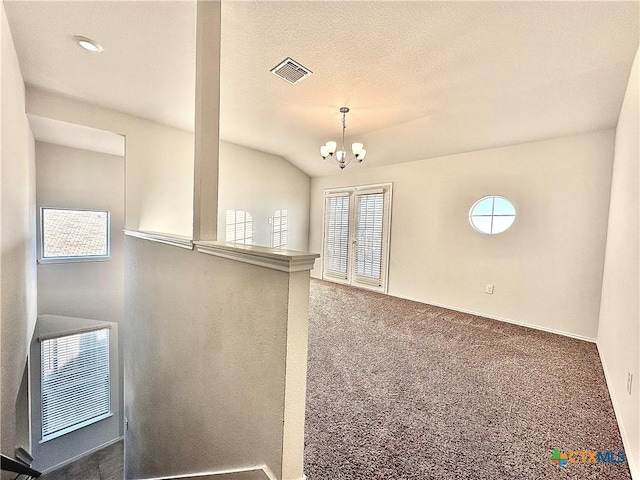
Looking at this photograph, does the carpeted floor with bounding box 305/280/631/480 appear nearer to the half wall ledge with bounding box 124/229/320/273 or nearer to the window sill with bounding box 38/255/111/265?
the half wall ledge with bounding box 124/229/320/273

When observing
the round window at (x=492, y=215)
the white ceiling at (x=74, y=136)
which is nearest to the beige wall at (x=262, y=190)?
the white ceiling at (x=74, y=136)

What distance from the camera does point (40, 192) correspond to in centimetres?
388

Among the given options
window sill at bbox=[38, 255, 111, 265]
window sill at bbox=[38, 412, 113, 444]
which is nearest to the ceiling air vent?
window sill at bbox=[38, 255, 111, 265]

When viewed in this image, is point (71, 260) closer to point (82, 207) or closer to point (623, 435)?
point (82, 207)

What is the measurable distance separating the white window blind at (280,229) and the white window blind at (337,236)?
34.5 inches

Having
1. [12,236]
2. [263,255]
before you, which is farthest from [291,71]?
[12,236]

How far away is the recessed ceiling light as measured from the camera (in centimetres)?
230

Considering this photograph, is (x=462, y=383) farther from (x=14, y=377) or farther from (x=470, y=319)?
(x=14, y=377)

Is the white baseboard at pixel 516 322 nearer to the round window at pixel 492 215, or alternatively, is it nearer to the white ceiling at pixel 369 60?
the round window at pixel 492 215

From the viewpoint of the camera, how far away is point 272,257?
1214 mm

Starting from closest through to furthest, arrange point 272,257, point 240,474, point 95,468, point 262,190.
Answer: point 272,257
point 240,474
point 95,468
point 262,190

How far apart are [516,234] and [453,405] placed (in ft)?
8.80

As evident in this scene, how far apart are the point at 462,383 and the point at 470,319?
1830 millimetres

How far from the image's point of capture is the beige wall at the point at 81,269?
3943 mm
